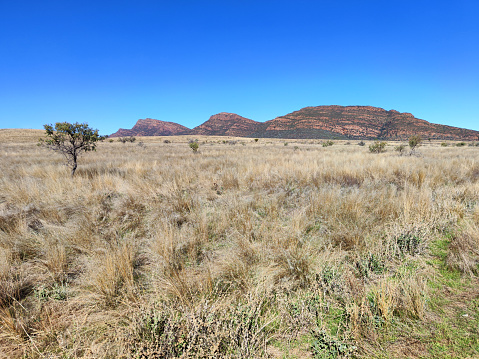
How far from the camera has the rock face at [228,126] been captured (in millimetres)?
169750

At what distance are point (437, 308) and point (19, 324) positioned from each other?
3.78m

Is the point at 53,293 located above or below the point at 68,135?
below

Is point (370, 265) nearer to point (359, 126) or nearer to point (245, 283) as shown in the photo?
point (245, 283)

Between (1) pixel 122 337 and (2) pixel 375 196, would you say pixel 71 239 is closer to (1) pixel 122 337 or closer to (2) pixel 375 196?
(1) pixel 122 337

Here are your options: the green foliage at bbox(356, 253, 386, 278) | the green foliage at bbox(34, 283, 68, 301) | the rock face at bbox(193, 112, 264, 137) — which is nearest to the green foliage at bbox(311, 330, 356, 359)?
the green foliage at bbox(356, 253, 386, 278)

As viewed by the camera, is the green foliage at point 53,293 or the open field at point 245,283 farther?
the green foliage at point 53,293

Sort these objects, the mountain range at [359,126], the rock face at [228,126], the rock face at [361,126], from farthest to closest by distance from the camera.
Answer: the rock face at [228,126]
the rock face at [361,126]
the mountain range at [359,126]

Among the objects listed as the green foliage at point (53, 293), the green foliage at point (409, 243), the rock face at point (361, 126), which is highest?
the rock face at point (361, 126)

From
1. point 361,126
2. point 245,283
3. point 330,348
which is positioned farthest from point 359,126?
point 330,348

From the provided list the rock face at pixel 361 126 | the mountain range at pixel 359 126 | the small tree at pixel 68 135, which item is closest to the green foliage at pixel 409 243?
the small tree at pixel 68 135

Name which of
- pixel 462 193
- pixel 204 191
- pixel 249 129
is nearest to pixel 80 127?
pixel 204 191

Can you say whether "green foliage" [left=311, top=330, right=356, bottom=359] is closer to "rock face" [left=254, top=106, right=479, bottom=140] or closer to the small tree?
the small tree

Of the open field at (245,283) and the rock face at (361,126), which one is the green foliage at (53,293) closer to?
the open field at (245,283)

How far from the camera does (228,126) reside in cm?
18200
